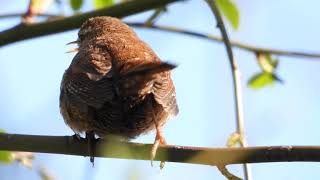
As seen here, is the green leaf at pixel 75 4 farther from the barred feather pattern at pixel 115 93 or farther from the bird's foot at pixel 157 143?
the bird's foot at pixel 157 143

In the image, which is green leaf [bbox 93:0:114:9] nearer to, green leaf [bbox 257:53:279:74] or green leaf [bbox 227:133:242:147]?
green leaf [bbox 257:53:279:74]

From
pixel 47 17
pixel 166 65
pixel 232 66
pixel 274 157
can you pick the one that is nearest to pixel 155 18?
pixel 47 17

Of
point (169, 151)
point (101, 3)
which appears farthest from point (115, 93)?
point (101, 3)

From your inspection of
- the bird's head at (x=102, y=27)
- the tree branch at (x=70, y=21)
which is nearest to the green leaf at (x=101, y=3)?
the tree branch at (x=70, y=21)

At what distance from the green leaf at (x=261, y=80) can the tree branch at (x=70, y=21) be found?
816 millimetres

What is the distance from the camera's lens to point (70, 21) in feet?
13.9

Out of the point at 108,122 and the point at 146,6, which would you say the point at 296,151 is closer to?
the point at 108,122

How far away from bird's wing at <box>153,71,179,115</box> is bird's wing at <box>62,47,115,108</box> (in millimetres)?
261

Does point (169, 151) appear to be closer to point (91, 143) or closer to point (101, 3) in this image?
point (91, 143)

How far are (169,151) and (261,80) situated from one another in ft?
5.31

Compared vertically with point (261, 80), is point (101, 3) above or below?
above

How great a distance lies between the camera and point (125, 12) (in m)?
4.22

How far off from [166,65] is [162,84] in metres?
0.72

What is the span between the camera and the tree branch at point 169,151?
2.71 meters
